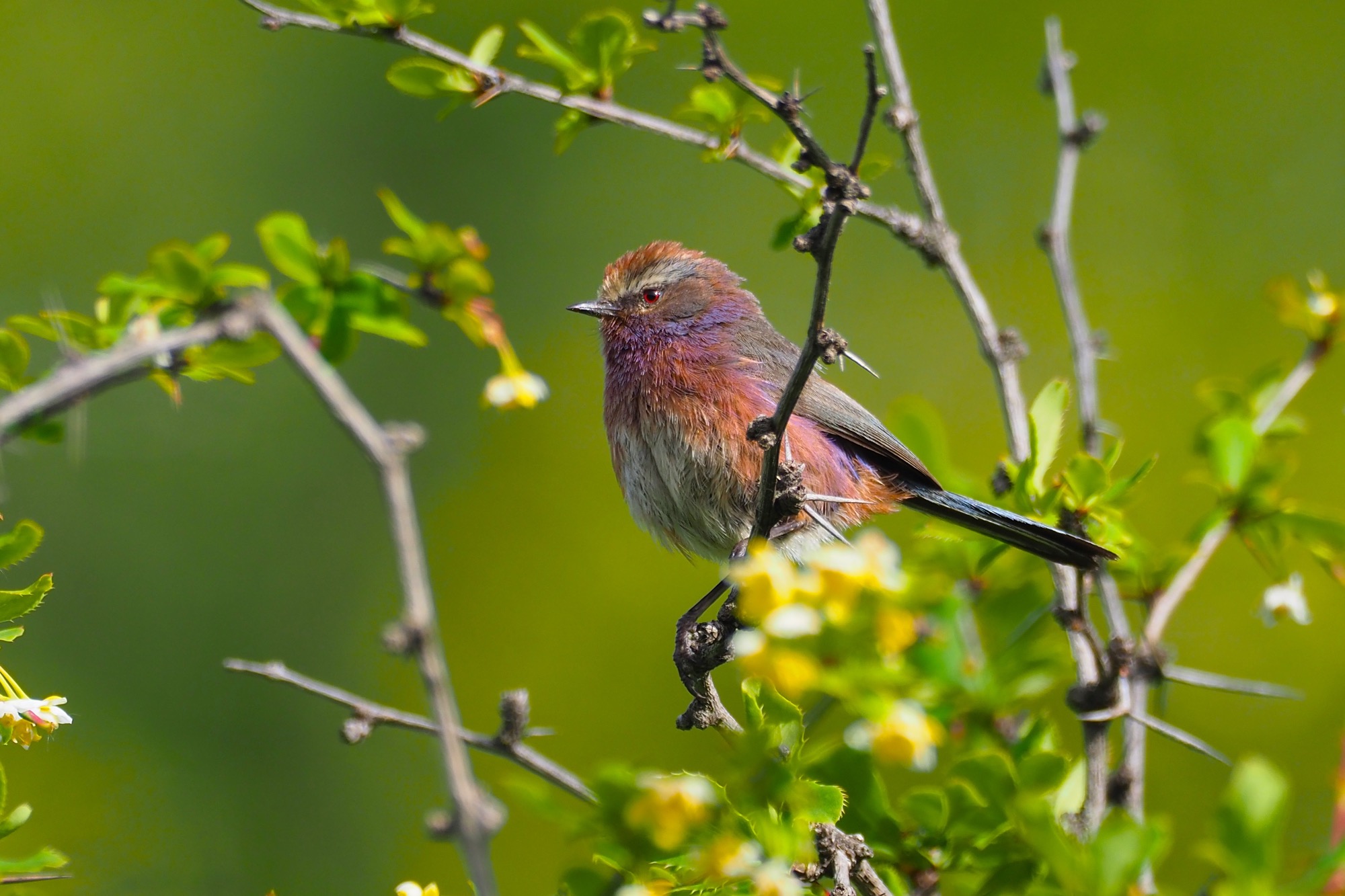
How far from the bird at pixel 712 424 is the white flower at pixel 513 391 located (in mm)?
1730

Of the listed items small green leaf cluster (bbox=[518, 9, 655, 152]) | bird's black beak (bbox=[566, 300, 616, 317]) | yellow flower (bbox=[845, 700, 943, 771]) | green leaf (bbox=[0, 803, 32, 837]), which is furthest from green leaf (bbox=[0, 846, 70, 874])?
bird's black beak (bbox=[566, 300, 616, 317])

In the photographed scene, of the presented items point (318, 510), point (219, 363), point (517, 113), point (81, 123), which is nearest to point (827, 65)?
point (517, 113)

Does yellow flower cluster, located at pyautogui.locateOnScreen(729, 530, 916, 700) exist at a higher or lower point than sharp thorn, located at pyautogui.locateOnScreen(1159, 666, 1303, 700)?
higher

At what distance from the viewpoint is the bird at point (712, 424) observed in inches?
173

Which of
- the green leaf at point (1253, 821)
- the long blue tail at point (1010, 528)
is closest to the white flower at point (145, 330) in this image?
the green leaf at point (1253, 821)

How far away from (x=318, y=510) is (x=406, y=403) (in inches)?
42.7

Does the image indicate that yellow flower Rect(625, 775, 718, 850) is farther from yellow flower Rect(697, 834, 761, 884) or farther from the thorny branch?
the thorny branch

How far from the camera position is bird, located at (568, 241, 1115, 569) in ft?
14.4

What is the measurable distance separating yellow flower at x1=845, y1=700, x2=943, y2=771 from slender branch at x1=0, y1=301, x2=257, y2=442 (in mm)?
927

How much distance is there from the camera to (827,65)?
32.0 feet

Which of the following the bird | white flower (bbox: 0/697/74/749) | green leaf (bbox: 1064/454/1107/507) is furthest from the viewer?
the bird

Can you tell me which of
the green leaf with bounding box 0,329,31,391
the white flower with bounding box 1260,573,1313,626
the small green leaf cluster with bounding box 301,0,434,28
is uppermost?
the small green leaf cluster with bounding box 301,0,434,28

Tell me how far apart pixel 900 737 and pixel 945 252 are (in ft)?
8.05

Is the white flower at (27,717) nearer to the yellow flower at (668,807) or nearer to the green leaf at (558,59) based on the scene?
the yellow flower at (668,807)
